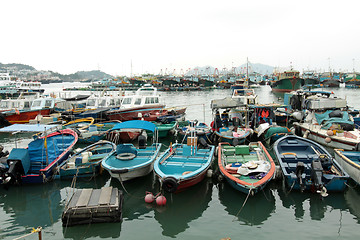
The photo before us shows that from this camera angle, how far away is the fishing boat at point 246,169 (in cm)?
974

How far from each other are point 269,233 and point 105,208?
5.32 meters

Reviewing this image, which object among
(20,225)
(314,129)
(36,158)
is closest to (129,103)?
(36,158)

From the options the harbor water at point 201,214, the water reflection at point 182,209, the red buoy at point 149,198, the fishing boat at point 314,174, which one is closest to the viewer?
the harbor water at point 201,214

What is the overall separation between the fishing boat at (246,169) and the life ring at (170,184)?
86.9 inches

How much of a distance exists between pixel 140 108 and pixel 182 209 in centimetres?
1709

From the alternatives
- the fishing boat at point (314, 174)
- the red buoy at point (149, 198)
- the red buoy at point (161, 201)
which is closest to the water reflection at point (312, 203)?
the fishing boat at point (314, 174)

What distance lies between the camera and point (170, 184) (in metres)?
9.80

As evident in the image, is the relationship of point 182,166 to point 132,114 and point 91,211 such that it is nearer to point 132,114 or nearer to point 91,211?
point 91,211

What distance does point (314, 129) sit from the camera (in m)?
18.5

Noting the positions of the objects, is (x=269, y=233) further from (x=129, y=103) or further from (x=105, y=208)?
(x=129, y=103)

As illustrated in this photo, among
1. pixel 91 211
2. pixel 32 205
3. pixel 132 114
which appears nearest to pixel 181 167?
pixel 91 211

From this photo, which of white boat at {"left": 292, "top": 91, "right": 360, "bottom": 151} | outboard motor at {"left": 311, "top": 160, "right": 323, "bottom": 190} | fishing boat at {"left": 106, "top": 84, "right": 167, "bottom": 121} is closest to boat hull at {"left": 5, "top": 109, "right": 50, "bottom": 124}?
fishing boat at {"left": 106, "top": 84, "right": 167, "bottom": 121}

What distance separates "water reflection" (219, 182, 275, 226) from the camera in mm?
9125

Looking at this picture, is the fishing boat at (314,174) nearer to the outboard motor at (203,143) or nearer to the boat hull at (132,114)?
→ the outboard motor at (203,143)
